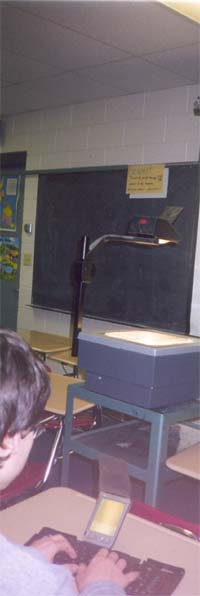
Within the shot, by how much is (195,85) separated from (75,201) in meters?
1.21

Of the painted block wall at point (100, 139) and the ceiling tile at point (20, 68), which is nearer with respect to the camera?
the ceiling tile at point (20, 68)

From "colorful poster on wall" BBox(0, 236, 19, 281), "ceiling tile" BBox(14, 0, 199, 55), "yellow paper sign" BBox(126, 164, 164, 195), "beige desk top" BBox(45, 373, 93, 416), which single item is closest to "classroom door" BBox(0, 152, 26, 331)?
"colorful poster on wall" BBox(0, 236, 19, 281)

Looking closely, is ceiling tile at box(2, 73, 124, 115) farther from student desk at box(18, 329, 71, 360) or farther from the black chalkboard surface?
student desk at box(18, 329, 71, 360)

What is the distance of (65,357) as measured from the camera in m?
3.40

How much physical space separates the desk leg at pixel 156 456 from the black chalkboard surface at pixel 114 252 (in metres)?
1.67

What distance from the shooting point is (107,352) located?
1.89 m

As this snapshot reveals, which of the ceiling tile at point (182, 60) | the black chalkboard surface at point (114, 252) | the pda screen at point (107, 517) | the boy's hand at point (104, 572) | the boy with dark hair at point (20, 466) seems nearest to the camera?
the boy with dark hair at point (20, 466)

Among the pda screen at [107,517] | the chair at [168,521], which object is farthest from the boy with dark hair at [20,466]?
the chair at [168,521]

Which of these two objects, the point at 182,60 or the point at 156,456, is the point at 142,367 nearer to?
the point at 156,456

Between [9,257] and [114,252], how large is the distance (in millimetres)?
1252

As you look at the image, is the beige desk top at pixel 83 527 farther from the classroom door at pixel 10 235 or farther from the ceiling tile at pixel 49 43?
the classroom door at pixel 10 235

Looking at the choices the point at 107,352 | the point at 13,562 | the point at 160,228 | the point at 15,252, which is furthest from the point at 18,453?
the point at 15,252

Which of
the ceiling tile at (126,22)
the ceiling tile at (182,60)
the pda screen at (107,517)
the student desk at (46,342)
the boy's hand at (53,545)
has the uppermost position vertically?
the ceiling tile at (126,22)

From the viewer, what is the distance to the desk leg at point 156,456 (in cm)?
183
